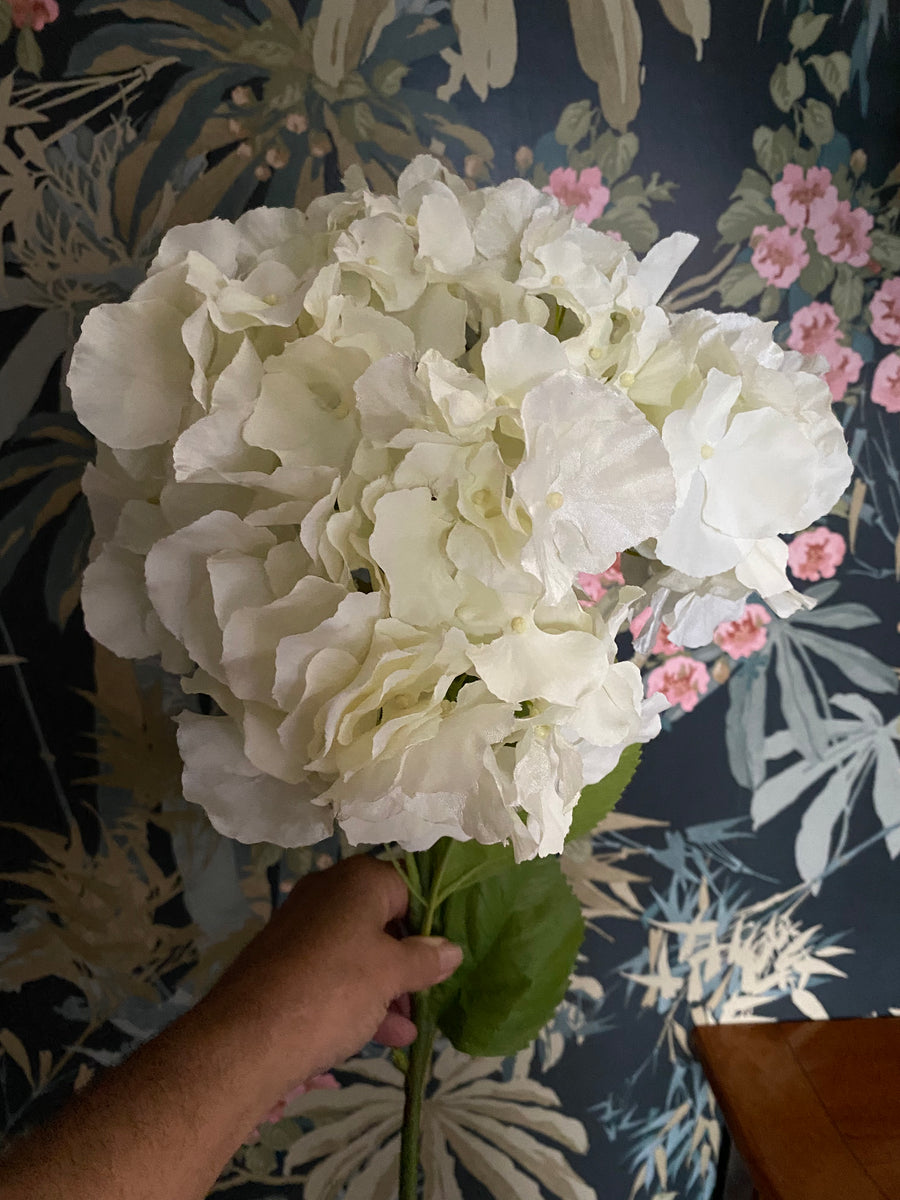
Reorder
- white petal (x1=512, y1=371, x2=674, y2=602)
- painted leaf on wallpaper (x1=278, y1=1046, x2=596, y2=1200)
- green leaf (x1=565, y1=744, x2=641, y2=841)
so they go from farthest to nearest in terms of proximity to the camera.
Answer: painted leaf on wallpaper (x1=278, y1=1046, x2=596, y2=1200) < green leaf (x1=565, y1=744, x2=641, y2=841) < white petal (x1=512, y1=371, x2=674, y2=602)

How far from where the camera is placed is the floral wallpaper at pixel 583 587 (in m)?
0.72

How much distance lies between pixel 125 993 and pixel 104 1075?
0.48 meters

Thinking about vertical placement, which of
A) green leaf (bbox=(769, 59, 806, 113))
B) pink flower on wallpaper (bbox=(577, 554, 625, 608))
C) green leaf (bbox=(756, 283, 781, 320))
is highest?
green leaf (bbox=(769, 59, 806, 113))

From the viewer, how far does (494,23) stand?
72 cm

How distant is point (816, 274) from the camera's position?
0.78 meters

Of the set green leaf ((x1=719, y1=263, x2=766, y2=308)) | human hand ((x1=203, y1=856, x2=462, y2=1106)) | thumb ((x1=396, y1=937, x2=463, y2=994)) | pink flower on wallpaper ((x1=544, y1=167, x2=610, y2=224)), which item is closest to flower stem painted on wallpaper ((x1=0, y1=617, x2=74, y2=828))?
human hand ((x1=203, y1=856, x2=462, y2=1106))

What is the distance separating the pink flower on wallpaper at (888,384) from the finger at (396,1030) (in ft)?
2.46

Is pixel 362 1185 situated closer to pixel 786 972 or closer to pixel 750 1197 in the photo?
pixel 750 1197

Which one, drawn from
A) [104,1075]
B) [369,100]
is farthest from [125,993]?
[369,100]

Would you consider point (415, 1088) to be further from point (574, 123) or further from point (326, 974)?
point (574, 123)

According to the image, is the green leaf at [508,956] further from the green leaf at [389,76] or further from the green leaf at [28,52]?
the green leaf at [28,52]

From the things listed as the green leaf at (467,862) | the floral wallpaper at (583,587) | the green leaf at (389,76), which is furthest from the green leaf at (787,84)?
the green leaf at (467,862)

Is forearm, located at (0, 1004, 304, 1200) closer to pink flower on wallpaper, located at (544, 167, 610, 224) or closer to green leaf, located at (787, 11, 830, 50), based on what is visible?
pink flower on wallpaper, located at (544, 167, 610, 224)

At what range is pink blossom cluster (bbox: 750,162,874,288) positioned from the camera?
2.52 feet
